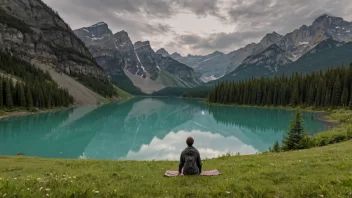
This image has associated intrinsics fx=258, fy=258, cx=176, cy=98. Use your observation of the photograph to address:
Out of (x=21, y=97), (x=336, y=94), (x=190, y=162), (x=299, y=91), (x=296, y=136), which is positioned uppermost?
(x=299, y=91)

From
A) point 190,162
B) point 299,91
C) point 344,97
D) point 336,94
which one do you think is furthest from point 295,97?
point 190,162

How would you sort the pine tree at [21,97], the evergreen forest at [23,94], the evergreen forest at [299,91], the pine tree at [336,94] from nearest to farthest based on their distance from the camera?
the evergreen forest at [23,94] → the pine tree at [21,97] → the pine tree at [336,94] → the evergreen forest at [299,91]

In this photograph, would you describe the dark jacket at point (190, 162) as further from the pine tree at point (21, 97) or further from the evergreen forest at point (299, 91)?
the pine tree at point (21, 97)

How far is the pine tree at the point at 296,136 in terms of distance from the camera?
1248 inches

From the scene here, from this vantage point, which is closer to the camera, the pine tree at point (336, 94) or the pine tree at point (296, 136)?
the pine tree at point (296, 136)

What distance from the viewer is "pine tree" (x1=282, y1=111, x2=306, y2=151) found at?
31691 millimetres

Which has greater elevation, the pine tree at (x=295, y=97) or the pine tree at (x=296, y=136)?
the pine tree at (x=295, y=97)

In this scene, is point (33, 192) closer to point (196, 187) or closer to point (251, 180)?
point (196, 187)

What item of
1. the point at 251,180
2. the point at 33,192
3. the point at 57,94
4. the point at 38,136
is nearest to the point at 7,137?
the point at 38,136

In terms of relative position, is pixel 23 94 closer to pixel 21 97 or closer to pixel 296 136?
pixel 21 97

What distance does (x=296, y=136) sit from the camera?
32781 mm

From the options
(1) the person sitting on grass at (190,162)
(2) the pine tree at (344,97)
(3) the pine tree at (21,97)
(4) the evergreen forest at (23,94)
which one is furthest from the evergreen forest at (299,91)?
(3) the pine tree at (21,97)

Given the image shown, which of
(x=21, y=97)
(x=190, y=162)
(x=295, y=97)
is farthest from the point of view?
(x=295, y=97)

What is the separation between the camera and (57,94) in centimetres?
14550
